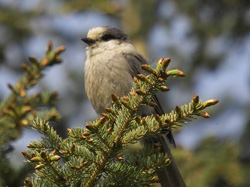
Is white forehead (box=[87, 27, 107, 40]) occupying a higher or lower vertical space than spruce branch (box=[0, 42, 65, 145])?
higher

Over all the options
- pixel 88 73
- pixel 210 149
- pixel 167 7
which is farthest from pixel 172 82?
pixel 88 73

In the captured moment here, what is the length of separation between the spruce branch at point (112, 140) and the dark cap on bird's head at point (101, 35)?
200 centimetres

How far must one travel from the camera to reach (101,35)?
12.3ft

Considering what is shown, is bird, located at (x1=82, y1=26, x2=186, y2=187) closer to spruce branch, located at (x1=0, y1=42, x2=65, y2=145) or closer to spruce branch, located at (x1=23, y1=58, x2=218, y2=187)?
spruce branch, located at (x1=0, y1=42, x2=65, y2=145)

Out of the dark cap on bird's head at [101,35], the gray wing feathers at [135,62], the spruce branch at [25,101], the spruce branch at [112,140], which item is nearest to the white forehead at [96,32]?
the dark cap on bird's head at [101,35]

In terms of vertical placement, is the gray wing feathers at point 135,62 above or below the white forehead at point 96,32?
below

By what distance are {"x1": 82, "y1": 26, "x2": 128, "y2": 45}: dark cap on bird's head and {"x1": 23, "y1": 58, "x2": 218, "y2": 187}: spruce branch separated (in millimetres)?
1997

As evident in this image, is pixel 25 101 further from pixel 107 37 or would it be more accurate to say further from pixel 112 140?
pixel 107 37

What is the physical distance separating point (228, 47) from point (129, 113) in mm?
3948

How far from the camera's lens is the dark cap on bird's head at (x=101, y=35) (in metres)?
3.66

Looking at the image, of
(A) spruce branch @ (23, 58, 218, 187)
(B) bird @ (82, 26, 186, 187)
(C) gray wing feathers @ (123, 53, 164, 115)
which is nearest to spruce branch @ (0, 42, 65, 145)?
(A) spruce branch @ (23, 58, 218, 187)

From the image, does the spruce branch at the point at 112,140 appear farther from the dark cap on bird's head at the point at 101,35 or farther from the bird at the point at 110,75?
the dark cap on bird's head at the point at 101,35

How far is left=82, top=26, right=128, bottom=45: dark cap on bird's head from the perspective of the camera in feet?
12.0

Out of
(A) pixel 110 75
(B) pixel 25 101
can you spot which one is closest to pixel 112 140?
(B) pixel 25 101
